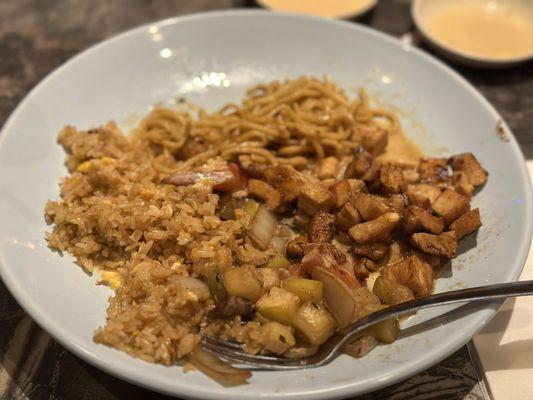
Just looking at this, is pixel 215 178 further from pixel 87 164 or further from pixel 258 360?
pixel 258 360

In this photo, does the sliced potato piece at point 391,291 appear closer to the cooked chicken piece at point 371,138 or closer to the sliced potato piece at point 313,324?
the sliced potato piece at point 313,324

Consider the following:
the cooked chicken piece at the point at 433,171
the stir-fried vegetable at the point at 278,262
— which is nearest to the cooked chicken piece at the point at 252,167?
the stir-fried vegetable at the point at 278,262

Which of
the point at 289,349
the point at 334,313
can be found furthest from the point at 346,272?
the point at 289,349

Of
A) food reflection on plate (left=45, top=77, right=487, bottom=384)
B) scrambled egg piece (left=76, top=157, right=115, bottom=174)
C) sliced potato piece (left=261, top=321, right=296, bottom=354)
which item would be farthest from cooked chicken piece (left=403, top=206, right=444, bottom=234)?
scrambled egg piece (left=76, top=157, right=115, bottom=174)

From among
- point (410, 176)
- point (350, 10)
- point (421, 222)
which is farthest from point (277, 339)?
point (350, 10)

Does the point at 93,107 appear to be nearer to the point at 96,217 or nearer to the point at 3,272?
the point at 96,217

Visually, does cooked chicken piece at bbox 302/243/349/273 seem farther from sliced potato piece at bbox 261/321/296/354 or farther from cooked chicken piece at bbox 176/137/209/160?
cooked chicken piece at bbox 176/137/209/160
